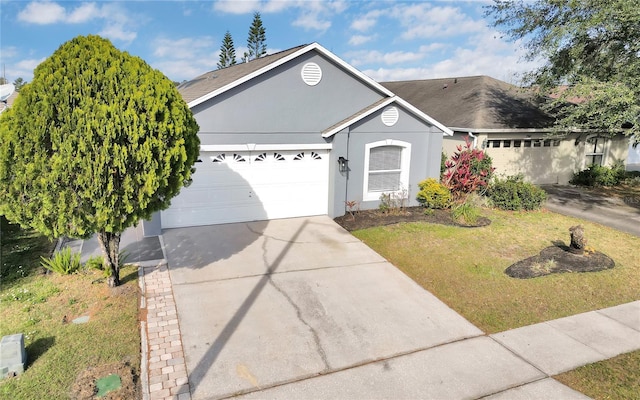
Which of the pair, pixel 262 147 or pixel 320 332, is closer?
pixel 320 332

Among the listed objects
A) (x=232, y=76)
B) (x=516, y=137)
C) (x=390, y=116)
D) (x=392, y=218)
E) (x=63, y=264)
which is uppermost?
(x=232, y=76)

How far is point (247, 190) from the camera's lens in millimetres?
11414

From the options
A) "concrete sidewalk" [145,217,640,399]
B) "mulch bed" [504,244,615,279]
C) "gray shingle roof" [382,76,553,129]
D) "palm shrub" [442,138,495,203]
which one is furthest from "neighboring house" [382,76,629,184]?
"concrete sidewalk" [145,217,640,399]

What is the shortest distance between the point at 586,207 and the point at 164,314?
14.3 m

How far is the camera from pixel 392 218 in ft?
39.8

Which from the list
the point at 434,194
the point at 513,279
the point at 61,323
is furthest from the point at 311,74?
the point at 61,323

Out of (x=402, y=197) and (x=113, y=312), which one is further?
(x=402, y=197)

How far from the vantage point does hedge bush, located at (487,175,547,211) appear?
13438mm

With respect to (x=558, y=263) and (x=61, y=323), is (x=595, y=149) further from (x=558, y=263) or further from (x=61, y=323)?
(x=61, y=323)

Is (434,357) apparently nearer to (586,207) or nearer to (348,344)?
(348,344)

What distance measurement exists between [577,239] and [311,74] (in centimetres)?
792

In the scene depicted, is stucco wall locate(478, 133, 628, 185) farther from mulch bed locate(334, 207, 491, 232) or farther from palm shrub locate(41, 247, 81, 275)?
palm shrub locate(41, 247, 81, 275)

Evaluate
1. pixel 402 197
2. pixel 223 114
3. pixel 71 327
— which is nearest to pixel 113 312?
pixel 71 327

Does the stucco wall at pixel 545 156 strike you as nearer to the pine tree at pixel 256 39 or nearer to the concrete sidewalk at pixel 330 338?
the concrete sidewalk at pixel 330 338
